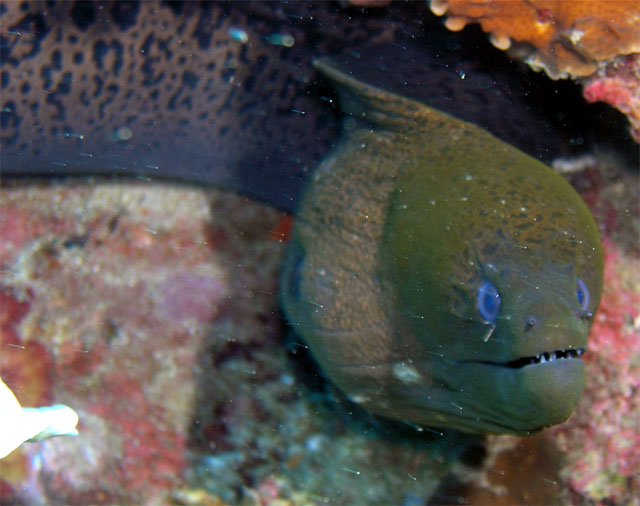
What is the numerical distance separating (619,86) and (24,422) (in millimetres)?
2748

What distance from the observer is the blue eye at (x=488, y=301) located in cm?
188

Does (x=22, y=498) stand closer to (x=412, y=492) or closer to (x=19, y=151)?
(x=19, y=151)

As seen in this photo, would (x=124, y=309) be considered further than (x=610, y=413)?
Yes

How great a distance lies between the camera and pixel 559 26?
233 centimetres

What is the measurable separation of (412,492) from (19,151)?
9.60ft

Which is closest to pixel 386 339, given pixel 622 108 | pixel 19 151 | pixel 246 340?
pixel 246 340

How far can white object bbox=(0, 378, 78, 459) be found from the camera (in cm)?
177

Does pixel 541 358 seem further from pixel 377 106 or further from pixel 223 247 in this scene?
pixel 223 247

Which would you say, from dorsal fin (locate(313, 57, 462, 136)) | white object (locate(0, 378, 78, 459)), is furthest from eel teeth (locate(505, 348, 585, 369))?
white object (locate(0, 378, 78, 459))

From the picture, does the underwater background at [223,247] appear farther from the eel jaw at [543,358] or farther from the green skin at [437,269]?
the eel jaw at [543,358]

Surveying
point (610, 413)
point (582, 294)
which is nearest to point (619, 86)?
point (582, 294)

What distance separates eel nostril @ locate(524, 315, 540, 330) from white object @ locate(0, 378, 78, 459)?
1.64m

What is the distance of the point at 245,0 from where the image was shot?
9.12 ft

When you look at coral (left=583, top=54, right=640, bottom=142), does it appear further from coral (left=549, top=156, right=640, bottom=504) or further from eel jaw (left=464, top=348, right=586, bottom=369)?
eel jaw (left=464, top=348, right=586, bottom=369)
